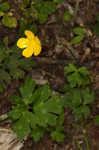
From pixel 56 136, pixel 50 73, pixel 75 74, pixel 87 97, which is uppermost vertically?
pixel 75 74

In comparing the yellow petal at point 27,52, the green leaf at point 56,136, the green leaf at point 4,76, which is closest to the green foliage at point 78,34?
the yellow petal at point 27,52

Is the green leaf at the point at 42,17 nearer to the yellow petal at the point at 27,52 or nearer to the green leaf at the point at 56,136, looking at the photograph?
the yellow petal at the point at 27,52

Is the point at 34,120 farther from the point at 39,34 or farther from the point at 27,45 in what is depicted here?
the point at 39,34

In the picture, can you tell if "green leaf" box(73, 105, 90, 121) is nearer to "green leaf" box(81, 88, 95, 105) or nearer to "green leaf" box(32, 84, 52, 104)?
"green leaf" box(81, 88, 95, 105)

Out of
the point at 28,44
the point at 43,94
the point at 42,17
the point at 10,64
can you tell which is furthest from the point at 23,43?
the point at 42,17

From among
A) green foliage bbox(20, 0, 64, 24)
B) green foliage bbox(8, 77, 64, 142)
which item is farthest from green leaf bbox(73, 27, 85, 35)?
green foliage bbox(8, 77, 64, 142)

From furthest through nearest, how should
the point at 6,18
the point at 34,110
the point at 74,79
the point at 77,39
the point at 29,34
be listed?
1. the point at 77,39
2. the point at 6,18
3. the point at 74,79
4. the point at 34,110
5. the point at 29,34

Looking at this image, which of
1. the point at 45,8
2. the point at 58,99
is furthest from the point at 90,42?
the point at 58,99

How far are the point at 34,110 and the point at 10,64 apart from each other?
661 millimetres

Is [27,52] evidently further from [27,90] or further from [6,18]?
[6,18]

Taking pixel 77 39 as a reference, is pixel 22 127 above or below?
below

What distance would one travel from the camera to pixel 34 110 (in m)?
2.82

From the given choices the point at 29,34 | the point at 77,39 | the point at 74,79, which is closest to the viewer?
the point at 29,34

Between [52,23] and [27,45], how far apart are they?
862 mm
